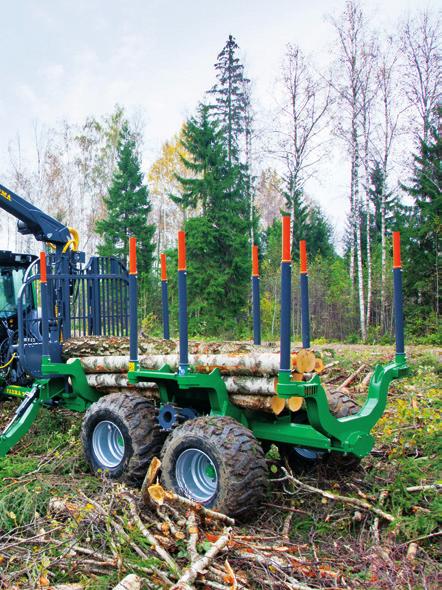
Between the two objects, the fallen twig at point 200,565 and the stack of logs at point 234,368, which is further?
the stack of logs at point 234,368

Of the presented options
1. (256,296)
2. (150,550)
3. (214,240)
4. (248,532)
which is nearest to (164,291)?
(256,296)

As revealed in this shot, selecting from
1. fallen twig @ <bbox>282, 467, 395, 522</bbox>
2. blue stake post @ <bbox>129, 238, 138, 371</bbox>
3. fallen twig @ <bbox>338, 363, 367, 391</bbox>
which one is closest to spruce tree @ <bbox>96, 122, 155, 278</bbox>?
fallen twig @ <bbox>338, 363, 367, 391</bbox>

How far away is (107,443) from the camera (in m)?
5.92

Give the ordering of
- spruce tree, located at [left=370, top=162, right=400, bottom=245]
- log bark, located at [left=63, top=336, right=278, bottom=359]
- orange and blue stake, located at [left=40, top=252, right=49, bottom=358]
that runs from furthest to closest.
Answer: spruce tree, located at [left=370, top=162, right=400, bottom=245] < log bark, located at [left=63, top=336, right=278, bottom=359] < orange and blue stake, located at [left=40, top=252, right=49, bottom=358]

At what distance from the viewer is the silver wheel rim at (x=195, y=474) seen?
483 centimetres

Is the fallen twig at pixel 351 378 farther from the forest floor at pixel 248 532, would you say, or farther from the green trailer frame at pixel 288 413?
the green trailer frame at pixel 288 413

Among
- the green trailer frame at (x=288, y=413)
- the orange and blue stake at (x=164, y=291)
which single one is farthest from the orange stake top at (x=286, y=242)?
the orange and blue stake at (x=164, y=291)

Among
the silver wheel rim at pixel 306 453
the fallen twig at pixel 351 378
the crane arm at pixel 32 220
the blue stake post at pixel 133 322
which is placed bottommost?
the silver wheel rim at pixel 306 453

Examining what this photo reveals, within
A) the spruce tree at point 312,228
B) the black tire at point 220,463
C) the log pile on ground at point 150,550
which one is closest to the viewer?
the log pile on ground at point 150,550

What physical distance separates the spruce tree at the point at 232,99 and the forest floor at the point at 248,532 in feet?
80.9

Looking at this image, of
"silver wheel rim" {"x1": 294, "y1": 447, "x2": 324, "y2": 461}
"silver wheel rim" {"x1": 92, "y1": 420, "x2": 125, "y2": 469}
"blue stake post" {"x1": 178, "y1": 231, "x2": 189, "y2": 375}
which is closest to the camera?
"blue stake post" {"x1": 178, "y1": 231, "x2": 189, "y2": 375}

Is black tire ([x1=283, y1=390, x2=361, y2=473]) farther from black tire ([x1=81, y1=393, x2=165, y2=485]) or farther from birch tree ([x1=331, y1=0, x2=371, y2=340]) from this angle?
birch tree ([x1=331, y1=0, x2=371, y2=340])

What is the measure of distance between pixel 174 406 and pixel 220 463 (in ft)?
3.43

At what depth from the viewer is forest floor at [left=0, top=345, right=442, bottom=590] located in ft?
12.2
